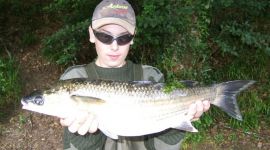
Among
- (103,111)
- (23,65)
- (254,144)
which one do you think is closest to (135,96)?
(103,111)

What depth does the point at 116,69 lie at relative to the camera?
3945 mm

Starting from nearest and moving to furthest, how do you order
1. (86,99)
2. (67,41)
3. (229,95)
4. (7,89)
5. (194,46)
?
(86,99)
(229,95)
(194,46)
(67,41)
(7,89)

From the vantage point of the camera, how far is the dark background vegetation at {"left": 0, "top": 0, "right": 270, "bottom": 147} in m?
6.45

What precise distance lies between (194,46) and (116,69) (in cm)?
299

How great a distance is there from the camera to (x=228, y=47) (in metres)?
6.86

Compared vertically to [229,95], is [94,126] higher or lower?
lower

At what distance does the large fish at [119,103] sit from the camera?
11.4ft

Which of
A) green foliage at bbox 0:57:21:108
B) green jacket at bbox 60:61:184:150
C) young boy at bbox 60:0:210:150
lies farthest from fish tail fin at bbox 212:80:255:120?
green foliage at bbox 0:57:21:108

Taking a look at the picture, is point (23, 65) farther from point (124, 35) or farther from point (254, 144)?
point (124, 35)

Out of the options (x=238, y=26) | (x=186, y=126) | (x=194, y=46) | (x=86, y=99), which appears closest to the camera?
(x=86, y=99)

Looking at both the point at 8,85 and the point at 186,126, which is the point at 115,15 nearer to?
the point at 186,126

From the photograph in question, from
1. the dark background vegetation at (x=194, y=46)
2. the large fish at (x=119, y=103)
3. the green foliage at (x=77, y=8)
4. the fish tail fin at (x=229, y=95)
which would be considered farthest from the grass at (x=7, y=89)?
the fish tail fin at (x=229, y=95)

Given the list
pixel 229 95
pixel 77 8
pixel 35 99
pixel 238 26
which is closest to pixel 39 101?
pixel 35 99

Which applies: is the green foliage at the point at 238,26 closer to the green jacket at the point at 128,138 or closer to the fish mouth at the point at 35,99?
the green jacket at the point at 128,138
